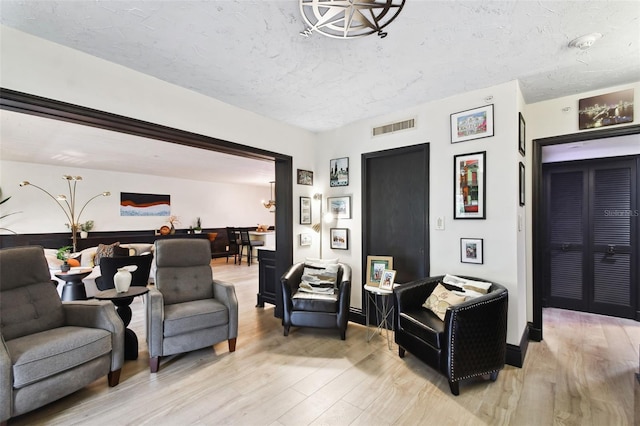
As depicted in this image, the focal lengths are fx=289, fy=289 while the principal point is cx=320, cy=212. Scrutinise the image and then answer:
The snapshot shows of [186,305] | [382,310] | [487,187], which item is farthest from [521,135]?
[186,305]

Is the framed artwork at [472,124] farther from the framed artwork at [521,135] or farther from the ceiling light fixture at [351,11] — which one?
the ceiling light fixture at [351,11]

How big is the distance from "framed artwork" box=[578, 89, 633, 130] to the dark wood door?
1.57 meters

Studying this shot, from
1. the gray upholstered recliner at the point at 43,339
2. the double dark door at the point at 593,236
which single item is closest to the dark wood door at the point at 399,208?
the double dark door at the point at 593,236

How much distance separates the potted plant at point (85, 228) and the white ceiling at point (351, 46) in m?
6.30

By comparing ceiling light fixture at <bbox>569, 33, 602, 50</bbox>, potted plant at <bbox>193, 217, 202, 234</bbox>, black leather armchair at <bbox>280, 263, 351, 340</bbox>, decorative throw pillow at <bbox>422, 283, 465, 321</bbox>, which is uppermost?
ceiling light fixture at <bbox>569, 33, 602, 50</bbox>

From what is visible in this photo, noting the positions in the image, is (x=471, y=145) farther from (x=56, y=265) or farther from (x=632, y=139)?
(x=56, y=265)

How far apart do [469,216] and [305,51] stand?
2.27 m

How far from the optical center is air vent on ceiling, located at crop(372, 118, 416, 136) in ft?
11.5

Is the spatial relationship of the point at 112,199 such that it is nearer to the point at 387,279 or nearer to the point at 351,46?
the point at 387,279

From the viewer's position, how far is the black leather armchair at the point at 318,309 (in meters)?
3.28

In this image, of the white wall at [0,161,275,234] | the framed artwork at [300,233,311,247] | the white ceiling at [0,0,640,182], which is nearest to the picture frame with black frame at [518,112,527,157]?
the white ceiling at [0,0,640,182]

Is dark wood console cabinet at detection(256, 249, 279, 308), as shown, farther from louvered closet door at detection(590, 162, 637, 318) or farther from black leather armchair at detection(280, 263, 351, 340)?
louvered closet door at detection(590, 162, 637, 318)

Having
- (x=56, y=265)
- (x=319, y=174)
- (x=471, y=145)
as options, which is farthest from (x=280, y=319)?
(x=56, y=265)

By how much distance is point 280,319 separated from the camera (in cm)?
403
